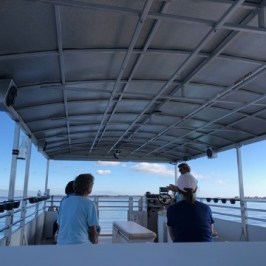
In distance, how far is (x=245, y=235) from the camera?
5.96 meters

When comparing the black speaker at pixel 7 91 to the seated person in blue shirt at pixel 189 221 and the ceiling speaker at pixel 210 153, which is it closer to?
the seated person in blue shirt at pixel 189 221

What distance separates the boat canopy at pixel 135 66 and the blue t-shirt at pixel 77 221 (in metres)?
1.54

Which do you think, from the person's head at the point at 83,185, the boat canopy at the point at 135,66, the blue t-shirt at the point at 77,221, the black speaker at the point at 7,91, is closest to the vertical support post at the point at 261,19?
the boat canopy at the point at 135,66

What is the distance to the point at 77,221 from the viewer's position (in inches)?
78.5

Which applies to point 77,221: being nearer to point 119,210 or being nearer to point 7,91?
point 7,91

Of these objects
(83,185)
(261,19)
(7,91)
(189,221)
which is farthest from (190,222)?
(7,91)

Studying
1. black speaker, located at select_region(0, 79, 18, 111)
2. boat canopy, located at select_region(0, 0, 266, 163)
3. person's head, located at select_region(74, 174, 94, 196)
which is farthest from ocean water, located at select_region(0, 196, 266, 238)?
Answer: person's head, located at select_region(74, 174, 94, 196)

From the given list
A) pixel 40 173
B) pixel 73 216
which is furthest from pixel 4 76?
pixel 40 173

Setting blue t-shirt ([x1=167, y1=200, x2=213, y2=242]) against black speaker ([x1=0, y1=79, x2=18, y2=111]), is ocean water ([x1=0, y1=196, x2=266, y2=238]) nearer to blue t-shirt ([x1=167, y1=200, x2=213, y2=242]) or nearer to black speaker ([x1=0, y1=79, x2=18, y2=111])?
black speaker ([x1=0, y1=79, x2=18, y2=111])

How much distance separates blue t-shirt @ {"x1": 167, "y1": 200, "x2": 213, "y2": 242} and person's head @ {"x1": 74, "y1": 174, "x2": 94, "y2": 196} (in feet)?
2.05

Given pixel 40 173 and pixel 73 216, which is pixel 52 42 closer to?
pixel 73 216

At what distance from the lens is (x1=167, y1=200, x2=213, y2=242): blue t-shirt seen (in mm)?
1982

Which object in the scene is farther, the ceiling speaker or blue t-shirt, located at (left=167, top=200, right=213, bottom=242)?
the ceiling speaker

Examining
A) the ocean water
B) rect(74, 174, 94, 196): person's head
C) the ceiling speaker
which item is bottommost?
the ocean water
